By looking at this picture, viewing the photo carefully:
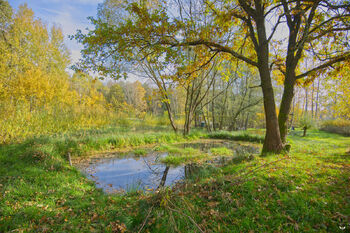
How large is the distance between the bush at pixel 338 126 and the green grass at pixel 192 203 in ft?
53.0

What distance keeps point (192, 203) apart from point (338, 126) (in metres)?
21.4

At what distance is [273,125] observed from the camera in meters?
5.11

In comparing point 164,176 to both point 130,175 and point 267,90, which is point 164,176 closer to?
point 130,175

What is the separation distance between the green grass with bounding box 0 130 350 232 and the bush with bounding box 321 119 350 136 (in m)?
16.1

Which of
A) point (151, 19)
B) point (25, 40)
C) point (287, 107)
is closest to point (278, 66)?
point (287, 107)

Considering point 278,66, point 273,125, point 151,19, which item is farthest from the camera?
point 278,66

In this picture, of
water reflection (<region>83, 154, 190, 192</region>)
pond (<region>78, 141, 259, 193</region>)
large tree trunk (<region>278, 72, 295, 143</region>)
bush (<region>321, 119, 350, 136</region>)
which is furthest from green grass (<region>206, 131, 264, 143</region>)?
bush (<region>321, 119, 350, 136</region>)

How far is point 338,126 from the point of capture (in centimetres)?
1683

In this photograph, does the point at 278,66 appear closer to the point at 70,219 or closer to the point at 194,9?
the point at 194,9

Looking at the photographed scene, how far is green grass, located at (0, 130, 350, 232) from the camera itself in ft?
7.70

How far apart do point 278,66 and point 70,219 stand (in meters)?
7.29

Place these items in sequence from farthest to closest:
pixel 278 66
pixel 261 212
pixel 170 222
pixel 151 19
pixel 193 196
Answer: pixel 278 66
pixel 151 19
pixel 193 196
pixel 261 212
pixel 170 222

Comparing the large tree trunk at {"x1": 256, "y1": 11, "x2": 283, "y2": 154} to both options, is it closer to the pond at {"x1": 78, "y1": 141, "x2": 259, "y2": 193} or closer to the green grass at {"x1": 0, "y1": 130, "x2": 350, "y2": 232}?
the green grass at {"x1": 0, "y1": 130, "x2": 350, "y2": 232}

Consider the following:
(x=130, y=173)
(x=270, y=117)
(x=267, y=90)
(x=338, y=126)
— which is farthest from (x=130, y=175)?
(x=338, y=126)
